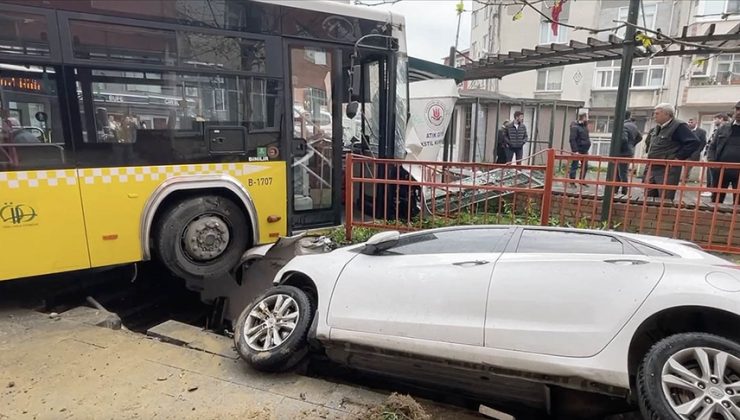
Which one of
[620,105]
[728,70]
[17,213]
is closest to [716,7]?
[728,70]

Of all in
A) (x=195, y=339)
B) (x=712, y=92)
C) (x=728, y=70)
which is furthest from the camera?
(x=712, y=92)

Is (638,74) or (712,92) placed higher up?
(638,74)

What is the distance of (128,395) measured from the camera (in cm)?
306

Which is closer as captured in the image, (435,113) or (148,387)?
(148,387)

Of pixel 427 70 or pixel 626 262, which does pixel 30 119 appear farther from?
pixel 427 70

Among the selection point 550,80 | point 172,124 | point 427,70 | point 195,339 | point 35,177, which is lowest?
point 195,339

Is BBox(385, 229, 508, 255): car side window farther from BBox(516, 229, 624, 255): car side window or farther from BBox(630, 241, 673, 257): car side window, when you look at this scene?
BBox(630, 241, 673, 257): car side window

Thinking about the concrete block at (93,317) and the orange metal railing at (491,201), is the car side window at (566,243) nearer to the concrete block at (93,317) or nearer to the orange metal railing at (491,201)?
the orange metal railing at (491,201)

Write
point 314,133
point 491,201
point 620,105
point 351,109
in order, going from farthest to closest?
1. point 491,201
2. point 620,105
3. point 314,133
4. point 351,109

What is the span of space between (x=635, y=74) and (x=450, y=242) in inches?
918

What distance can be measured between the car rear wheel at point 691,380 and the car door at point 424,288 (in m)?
0.92

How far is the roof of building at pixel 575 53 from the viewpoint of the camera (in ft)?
21.3

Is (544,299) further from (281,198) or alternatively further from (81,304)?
(81,304)

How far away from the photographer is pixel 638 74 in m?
21.7
